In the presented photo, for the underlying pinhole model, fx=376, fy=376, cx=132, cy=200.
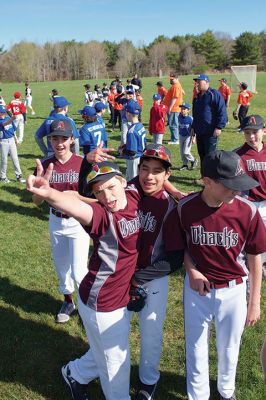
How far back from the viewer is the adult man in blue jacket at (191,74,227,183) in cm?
834

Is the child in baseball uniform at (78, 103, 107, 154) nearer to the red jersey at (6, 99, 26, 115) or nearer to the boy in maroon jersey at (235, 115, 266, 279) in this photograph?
the boy in maroon jersey at (235, 115, 266, 279)

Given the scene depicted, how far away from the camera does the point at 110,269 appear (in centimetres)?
305

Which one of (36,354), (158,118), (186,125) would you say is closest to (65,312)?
(36,354)

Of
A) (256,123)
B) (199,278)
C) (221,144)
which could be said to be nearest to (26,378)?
(199,278)

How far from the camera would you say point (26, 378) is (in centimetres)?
413

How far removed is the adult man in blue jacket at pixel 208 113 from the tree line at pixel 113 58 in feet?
298

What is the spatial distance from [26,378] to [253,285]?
269cm

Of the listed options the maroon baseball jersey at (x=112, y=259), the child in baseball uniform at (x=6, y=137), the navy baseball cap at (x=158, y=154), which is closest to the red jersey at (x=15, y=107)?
the child in baseball uniform at (x=6, y=137)

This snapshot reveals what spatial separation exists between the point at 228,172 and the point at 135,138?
242 inches

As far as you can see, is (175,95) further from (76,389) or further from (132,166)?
(76,389)

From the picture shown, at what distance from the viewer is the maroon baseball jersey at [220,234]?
3.03 m

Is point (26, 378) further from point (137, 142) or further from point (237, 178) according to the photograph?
point (137, 142)

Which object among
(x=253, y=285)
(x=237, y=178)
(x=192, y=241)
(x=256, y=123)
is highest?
(x=256, y=123)

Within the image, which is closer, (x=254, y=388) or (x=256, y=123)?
(x=254, y=388)
